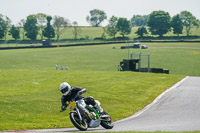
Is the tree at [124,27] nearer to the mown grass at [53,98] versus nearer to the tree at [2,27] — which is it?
the tree at [2,27]

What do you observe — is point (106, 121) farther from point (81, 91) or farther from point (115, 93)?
point (115, 93)

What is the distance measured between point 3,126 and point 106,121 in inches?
202

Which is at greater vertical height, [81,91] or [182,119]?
[81,91]

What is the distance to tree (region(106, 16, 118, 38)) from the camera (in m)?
184

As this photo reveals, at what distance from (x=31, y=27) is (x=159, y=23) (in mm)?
65352

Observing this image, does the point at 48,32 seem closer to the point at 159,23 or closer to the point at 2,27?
the point at 2,27

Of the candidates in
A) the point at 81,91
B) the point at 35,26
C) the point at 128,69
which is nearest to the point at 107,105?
the point at 81,91

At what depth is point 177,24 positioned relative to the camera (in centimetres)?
18450

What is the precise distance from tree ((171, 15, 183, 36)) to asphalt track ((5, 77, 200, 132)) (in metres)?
155

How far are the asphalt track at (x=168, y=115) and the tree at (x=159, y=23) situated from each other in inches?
6177

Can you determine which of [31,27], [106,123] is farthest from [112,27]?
[106,123]

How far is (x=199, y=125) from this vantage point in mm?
17406

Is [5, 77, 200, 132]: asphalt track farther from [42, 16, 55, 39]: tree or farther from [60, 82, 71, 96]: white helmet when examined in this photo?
[42, 16, 55, 39]: tree

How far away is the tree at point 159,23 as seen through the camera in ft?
610
